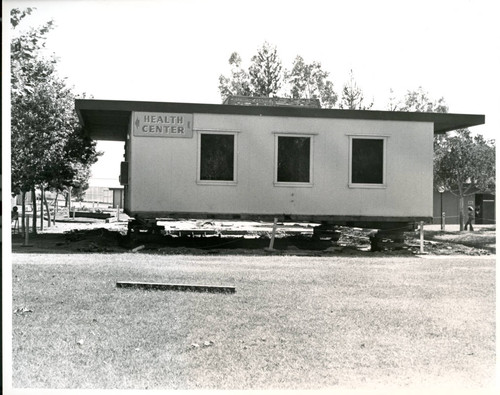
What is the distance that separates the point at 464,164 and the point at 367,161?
15.4ft

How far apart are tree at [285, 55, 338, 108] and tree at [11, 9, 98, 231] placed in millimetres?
6276

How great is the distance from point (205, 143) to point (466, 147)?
7.39m

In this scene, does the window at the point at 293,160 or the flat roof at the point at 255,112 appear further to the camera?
the window at the point at 293,160

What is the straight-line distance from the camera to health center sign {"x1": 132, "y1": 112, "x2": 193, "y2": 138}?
38.2 ft

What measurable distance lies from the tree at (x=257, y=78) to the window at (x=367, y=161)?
20.3 ft

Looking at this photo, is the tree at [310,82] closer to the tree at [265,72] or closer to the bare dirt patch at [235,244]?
the tree at [265,72]

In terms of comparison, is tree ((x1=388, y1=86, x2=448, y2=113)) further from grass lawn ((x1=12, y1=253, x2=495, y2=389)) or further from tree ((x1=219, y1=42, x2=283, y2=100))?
grass lawn ((x1=12, y1=253, x2=495, y2=389))

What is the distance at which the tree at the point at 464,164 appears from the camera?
14516mm

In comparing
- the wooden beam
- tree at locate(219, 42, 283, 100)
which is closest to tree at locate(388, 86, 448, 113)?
tree at locate(219, 42, 283, 100)

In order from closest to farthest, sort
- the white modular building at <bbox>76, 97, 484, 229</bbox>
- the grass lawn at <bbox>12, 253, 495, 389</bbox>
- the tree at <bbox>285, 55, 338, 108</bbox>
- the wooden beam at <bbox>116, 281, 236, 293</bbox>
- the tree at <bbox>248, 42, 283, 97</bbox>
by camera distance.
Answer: the grass lawn at <bbox>12, 253, 495, 389</bbox>, the wooden beam at <bbox>116, 281, 236, 293</bbox>, the white modular building at <bbox>76, 97, 484, 229</bbox>, the tree at <bbox>285, 55, 338, 108</bbox>, the tree at <bbox>248, 42, 283, 97</bbox>

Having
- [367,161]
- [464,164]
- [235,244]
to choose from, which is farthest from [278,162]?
[464,164]

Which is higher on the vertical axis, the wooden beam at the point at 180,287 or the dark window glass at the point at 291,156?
the dark window glass at the point at 291,156

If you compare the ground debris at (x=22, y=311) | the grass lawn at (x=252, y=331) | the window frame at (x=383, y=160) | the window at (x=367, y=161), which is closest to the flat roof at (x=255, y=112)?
the window frame at (x=383, y=160)

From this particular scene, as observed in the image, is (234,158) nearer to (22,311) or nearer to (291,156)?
(291,156)
